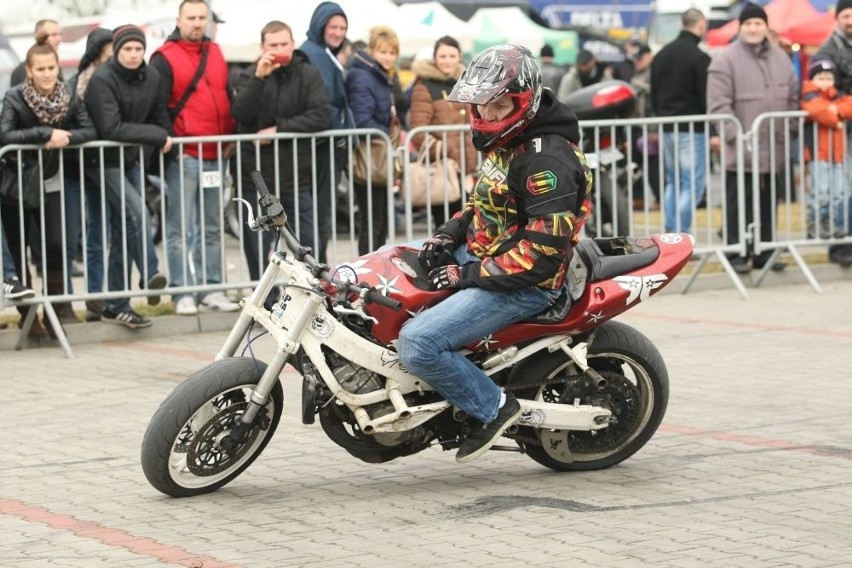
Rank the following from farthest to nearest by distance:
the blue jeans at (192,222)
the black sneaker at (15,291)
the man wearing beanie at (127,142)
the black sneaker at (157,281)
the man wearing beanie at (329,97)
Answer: the man wearing beanie at (329,97)
the blue jeans at (192,222)
the black sneaker at (157,281)
the man wearing beanie at (127,142)
the black sneaker at (15,291)

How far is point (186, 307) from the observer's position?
468 inches

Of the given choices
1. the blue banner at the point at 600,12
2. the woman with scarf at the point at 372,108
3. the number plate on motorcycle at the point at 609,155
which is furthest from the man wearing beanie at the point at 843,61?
the blue banner at the point at 600,12

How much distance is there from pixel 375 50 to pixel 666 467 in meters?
6.27

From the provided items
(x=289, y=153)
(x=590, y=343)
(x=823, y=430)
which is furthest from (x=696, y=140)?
(x=590, y=343)

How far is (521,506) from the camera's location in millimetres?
6727

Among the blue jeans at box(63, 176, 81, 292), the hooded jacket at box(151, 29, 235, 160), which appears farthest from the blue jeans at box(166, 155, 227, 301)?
the blue jeans at box(63, 176, 81, 292)

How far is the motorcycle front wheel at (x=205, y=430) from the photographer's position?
6.58 m

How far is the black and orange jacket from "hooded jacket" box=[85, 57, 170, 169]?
5.35 meters

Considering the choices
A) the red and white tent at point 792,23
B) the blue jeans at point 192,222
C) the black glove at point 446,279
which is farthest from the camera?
the red and white tent at point 792,23

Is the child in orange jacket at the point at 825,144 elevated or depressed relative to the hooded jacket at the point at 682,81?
depressed

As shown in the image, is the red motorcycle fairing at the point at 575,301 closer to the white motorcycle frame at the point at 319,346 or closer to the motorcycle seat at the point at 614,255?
the motorcycle seat at the point at 614,255

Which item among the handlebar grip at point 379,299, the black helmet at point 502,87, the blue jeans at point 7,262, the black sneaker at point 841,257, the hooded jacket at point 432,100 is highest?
the black helmet at point 502,87

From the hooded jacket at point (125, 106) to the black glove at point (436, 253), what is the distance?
181 inches

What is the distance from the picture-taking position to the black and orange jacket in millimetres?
13875
